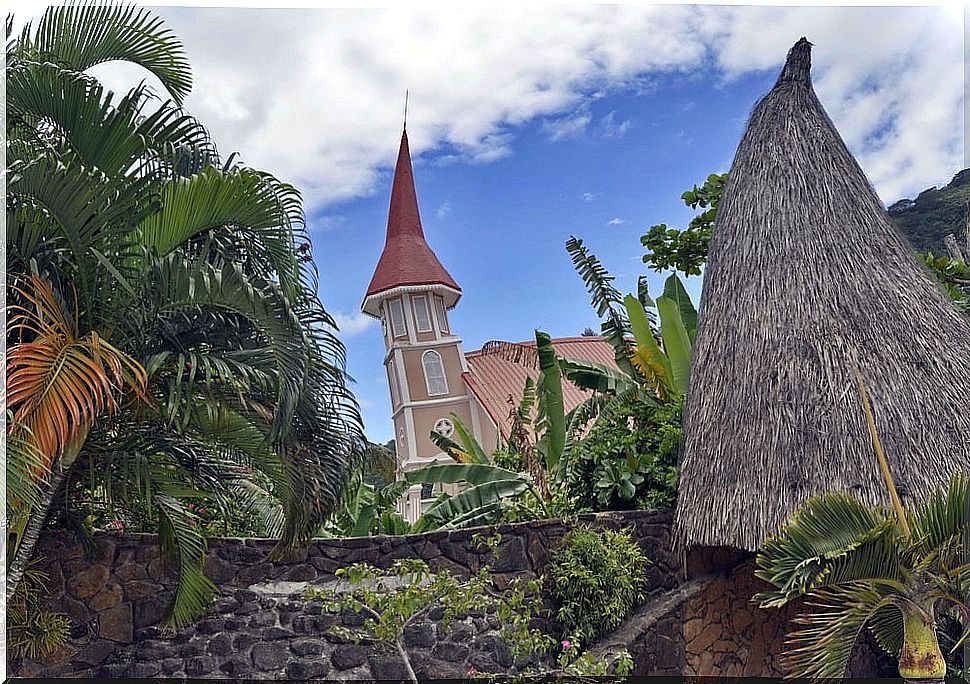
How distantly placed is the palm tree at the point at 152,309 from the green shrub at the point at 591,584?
1.77 m

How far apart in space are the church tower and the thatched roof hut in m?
6.31

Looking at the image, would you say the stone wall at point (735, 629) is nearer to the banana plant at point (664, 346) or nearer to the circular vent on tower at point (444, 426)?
the banana plant at point (664, 346)

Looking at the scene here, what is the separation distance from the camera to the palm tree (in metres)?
4.03

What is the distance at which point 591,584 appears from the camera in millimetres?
5738

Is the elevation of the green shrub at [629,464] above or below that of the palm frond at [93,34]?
below

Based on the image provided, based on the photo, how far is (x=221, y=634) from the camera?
552 cm

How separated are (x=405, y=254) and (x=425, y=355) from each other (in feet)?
5.62

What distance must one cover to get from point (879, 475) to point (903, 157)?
4.97 metres

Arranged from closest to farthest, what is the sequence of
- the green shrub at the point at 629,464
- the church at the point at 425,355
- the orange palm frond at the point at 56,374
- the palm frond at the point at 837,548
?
the orange palm frond at the point at 56,374
the palm frond at the point at 837,548
the green shrub at the point at 629,464
the church at the point at 425,355

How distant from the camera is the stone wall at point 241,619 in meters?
5.36

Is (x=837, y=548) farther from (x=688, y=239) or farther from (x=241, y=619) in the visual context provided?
(x=688, y=239)

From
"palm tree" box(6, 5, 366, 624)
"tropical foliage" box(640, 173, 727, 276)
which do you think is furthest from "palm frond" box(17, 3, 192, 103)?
"tropical foliage" box(640, 173, 727, 276)

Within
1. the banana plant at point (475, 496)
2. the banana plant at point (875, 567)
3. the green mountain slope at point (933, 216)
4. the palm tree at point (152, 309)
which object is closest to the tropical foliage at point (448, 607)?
the palm tree at point (152, 309)

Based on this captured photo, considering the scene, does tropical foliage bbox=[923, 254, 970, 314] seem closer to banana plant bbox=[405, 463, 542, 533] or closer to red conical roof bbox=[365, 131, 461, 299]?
banana plant bbox=[405, 463, 542, 533]
